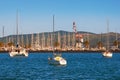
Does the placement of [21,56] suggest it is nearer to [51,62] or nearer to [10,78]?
[51,62]

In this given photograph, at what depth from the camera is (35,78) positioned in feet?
215

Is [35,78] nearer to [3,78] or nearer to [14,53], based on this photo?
[3,78]

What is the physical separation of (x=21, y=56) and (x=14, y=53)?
3.87 meters

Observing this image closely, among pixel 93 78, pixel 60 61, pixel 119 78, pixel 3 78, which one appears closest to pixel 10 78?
pixel 3 78

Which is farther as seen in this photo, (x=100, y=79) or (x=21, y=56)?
(x=21, y=56)

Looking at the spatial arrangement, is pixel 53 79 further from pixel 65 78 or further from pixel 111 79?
pixel 111 79

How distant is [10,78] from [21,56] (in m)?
115

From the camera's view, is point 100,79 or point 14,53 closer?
point 100,79

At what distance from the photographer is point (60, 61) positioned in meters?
102

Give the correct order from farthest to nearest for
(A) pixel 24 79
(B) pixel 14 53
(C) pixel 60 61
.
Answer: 1. (B) pixel 14 53
2. (C) pixel 60 61
3. (A) pixel 24 79

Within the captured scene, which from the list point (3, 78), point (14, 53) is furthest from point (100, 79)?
point (14, 53)

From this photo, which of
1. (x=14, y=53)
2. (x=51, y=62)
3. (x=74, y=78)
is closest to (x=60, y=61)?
(x=51, y=62)

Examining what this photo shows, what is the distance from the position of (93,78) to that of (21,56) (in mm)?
116776

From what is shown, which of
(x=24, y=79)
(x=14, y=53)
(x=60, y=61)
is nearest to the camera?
(x=24, y=79)
